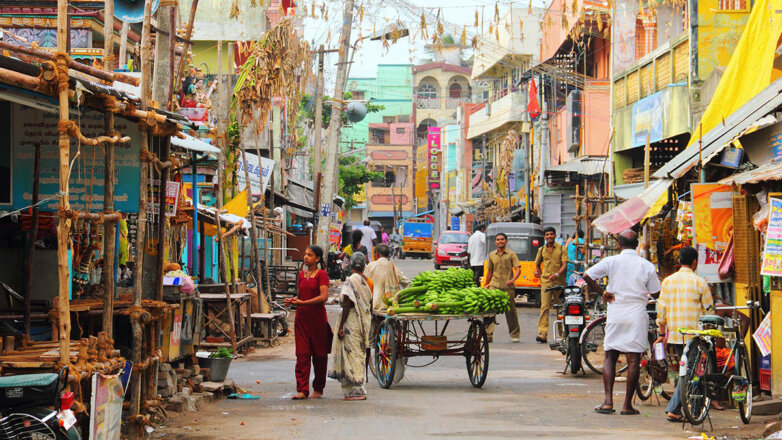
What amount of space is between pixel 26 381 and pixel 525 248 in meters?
22.4

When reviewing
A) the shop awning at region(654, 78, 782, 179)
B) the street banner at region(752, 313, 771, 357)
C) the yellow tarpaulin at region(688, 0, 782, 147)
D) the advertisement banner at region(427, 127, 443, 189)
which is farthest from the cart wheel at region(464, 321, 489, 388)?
the advertisement banner at region(427, 127, 443, 189)

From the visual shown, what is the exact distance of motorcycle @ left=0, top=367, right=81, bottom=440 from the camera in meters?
6.41

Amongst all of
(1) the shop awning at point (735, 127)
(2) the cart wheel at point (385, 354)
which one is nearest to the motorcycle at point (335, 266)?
(1) the shop awning at point (735, 127)

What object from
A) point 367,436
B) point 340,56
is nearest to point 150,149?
point 367,436

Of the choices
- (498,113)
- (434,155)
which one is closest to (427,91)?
(434,155)

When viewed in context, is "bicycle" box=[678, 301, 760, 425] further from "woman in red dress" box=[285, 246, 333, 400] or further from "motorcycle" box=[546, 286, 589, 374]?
"woman in red dress" box=[285, 246, 333, 400]

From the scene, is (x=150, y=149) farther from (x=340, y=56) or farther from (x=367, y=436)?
(x=340, y=56)

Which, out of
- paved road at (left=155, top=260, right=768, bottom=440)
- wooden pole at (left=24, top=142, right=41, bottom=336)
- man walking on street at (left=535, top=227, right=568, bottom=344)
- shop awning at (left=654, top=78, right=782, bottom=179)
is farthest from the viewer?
man walking on street at (left=535, top=227, right=568, bottom=344)

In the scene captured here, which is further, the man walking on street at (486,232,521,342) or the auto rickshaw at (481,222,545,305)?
the auto rickshaw at (481,222,545,305)

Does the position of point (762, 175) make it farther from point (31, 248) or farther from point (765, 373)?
point (31, 248)

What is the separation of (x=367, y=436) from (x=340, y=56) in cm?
1859

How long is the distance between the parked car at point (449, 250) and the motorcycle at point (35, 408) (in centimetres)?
3837

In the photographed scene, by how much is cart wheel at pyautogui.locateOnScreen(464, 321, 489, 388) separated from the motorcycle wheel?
4.94ft

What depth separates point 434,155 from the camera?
288ft
